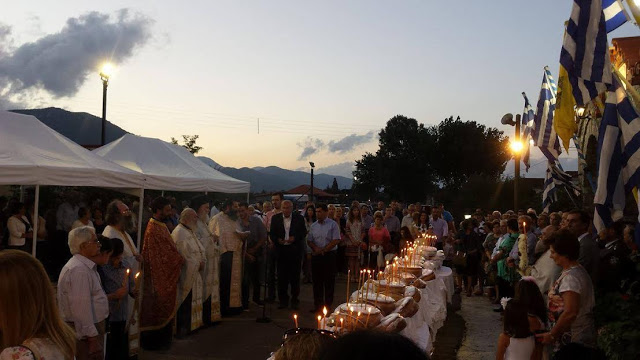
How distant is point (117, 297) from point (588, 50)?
6945mm

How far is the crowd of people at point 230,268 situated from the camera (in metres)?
4.96

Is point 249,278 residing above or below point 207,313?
above

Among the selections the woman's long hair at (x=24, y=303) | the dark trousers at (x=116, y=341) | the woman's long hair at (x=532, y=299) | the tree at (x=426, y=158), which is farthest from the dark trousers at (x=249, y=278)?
the tree at (x=426, y=158)

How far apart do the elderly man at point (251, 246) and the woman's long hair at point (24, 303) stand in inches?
353

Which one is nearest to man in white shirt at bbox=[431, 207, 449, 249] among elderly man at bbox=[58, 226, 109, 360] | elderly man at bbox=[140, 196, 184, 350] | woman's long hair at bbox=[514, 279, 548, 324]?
elderly man at bbox=[140, 196, 184, 350]

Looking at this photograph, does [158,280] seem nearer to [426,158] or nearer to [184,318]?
[184,318]

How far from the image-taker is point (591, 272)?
6406 mm

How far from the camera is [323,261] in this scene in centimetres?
1192

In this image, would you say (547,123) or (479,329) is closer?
(479,329)

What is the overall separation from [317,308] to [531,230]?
4576mm

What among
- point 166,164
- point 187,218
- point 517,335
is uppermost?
point 166,164

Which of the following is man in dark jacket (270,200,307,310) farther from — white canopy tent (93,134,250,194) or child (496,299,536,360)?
child (496,299,536,360)

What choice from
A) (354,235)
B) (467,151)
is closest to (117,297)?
(354,235)

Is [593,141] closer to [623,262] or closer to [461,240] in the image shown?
[461,240]
